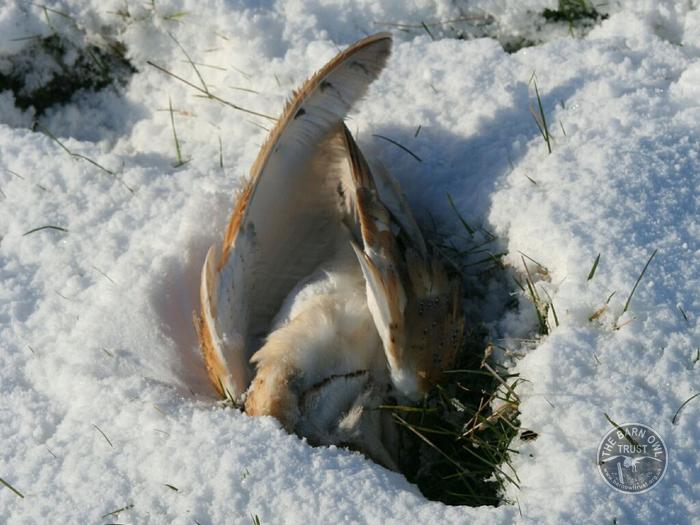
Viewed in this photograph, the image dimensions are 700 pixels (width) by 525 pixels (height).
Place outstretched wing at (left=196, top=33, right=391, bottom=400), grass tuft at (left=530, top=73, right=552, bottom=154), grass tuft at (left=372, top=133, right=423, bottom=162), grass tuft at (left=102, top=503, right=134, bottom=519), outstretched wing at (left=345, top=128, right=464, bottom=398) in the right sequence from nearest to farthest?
grass tuft at (left=102, top=503, right=134, bottom=519)
outstretched wing at (left=345, top=128, right=464, bottom=398)
outstretched wing at (left=196, top=33, right=391, bottom=400)
grass tuft at (left=530, top=73, right=552, bottom=154)
grass tuft at (left=372, top=133, right=423, bottom=162)

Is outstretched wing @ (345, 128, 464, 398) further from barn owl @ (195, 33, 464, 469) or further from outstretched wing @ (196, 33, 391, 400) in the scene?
outstretched wing @ (196, 33, 391, 400)

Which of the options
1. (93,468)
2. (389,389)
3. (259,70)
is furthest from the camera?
(259,70)

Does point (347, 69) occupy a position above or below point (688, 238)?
above

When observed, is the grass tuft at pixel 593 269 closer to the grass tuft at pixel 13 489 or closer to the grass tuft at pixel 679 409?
the grass tuft at pixel 679 409

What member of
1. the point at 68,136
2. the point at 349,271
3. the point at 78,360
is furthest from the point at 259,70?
the point at 78,360

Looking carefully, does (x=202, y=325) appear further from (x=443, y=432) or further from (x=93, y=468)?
(x=443, y=432)

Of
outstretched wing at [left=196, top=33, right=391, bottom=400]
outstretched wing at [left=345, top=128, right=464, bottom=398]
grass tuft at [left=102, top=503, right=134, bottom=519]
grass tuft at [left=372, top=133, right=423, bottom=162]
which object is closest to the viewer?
grass tuft at [left=102, top=503, right=134, bottom=519]

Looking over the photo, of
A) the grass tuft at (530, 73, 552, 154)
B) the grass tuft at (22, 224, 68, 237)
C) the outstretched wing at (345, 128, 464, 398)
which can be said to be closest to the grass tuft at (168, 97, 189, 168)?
the grass tuft at (22, 224, 68, 237)

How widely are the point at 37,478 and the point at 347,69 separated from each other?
1170 mm

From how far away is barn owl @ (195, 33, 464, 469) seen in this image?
2203 millimetres

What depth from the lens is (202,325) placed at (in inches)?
90.7

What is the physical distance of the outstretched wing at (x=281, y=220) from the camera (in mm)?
2283

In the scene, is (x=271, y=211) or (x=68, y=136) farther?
(x=68, y=136)

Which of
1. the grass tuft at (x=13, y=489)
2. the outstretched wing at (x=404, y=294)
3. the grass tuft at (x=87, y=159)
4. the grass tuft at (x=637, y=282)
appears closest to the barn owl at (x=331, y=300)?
the outstretched wing at (x=404, y=294)
